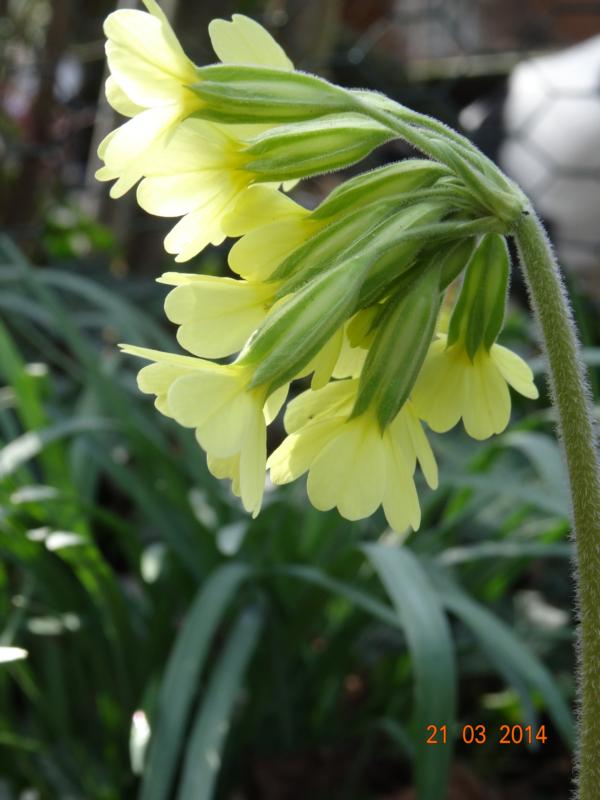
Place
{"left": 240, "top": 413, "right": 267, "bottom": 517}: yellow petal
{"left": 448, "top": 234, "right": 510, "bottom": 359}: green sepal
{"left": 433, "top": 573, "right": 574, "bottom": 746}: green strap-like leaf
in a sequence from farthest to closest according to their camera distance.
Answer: {"left": 433, "top": 573, "right": 574, "bottom": 746}: green strap-like leaf
{"left": 448, "top": 234, "right": 510, "bottom": 359}: green sepal
{"left": 240, "top": 413, "right": 267, "bottom": 517}: yellow petal

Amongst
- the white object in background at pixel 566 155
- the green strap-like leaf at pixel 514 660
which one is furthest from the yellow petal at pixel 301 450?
the white object in background at pixel 566 155

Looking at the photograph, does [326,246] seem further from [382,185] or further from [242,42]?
[242,42]

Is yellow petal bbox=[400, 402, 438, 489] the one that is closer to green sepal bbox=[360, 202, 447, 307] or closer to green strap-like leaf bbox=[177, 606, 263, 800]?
green sepal bbox=[360, 202, 447, 307]

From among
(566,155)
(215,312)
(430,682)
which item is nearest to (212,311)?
(215,312)
